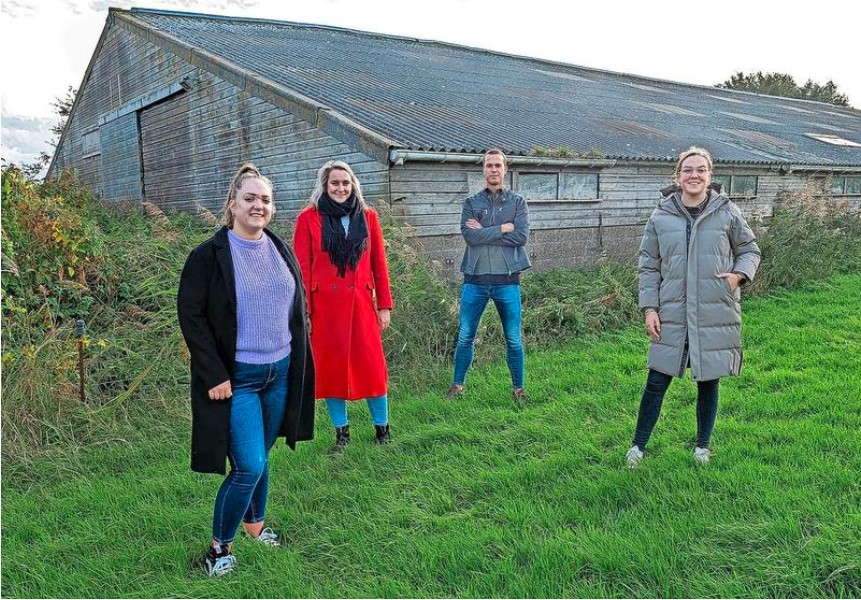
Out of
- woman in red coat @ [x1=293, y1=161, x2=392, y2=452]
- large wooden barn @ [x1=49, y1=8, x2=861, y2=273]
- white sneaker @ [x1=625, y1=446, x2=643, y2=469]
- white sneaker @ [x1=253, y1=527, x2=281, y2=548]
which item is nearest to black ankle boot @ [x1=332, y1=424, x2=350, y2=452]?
woman in red coat @ [x1=293, y1=161, x2=392, y2=452]

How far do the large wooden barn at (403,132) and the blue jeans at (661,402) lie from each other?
5854 mm

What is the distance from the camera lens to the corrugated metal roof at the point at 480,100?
11.3 meters

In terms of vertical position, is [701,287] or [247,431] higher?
[701,287]

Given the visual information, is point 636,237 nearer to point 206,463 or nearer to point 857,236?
point 857,236

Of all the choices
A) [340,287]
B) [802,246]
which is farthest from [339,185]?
[802,246]

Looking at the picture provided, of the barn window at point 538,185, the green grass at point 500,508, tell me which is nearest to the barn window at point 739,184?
the barn window at point 538,185

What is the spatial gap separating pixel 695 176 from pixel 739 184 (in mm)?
12295

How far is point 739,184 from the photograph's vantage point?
573 inches

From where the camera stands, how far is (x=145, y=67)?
650 inches

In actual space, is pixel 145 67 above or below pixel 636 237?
above

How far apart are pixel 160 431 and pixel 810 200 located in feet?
37.6

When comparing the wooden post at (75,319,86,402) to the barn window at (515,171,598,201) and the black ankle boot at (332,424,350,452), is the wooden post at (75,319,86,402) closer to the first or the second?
the black ankle boot at (332,424,350,452)

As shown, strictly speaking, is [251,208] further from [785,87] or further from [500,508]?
[785,87]

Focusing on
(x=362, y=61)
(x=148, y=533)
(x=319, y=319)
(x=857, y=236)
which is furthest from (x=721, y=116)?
(x=148, y=533)
